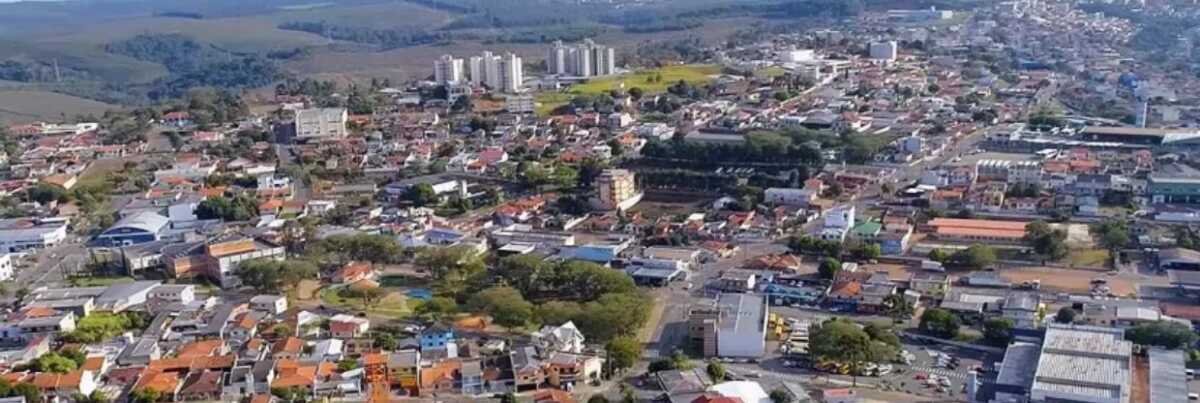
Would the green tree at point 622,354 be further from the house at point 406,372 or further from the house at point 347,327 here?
the house at point 347,327

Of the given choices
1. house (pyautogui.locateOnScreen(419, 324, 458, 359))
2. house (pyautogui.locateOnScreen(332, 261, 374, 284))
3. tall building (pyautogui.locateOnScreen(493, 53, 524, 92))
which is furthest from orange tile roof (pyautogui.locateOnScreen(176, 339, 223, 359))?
tall building (pyautogui.locateOnScreen(493, 53, 524, 92))

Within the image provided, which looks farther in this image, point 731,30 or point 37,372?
point 731,30

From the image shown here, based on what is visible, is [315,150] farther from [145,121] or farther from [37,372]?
[37,372]

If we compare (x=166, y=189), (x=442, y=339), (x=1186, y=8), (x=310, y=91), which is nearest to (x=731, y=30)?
(x=1186, y=8)

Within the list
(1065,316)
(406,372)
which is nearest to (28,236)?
(406,372)

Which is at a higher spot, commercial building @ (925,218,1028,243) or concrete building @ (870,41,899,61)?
concrete building @ (870,41,899,61)

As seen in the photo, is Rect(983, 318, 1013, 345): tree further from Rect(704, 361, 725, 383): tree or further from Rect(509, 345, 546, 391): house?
Rect(509, 345, 546, 391): house

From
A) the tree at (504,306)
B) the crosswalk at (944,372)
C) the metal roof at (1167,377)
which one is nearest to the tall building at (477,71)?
the tree at (504,306)
